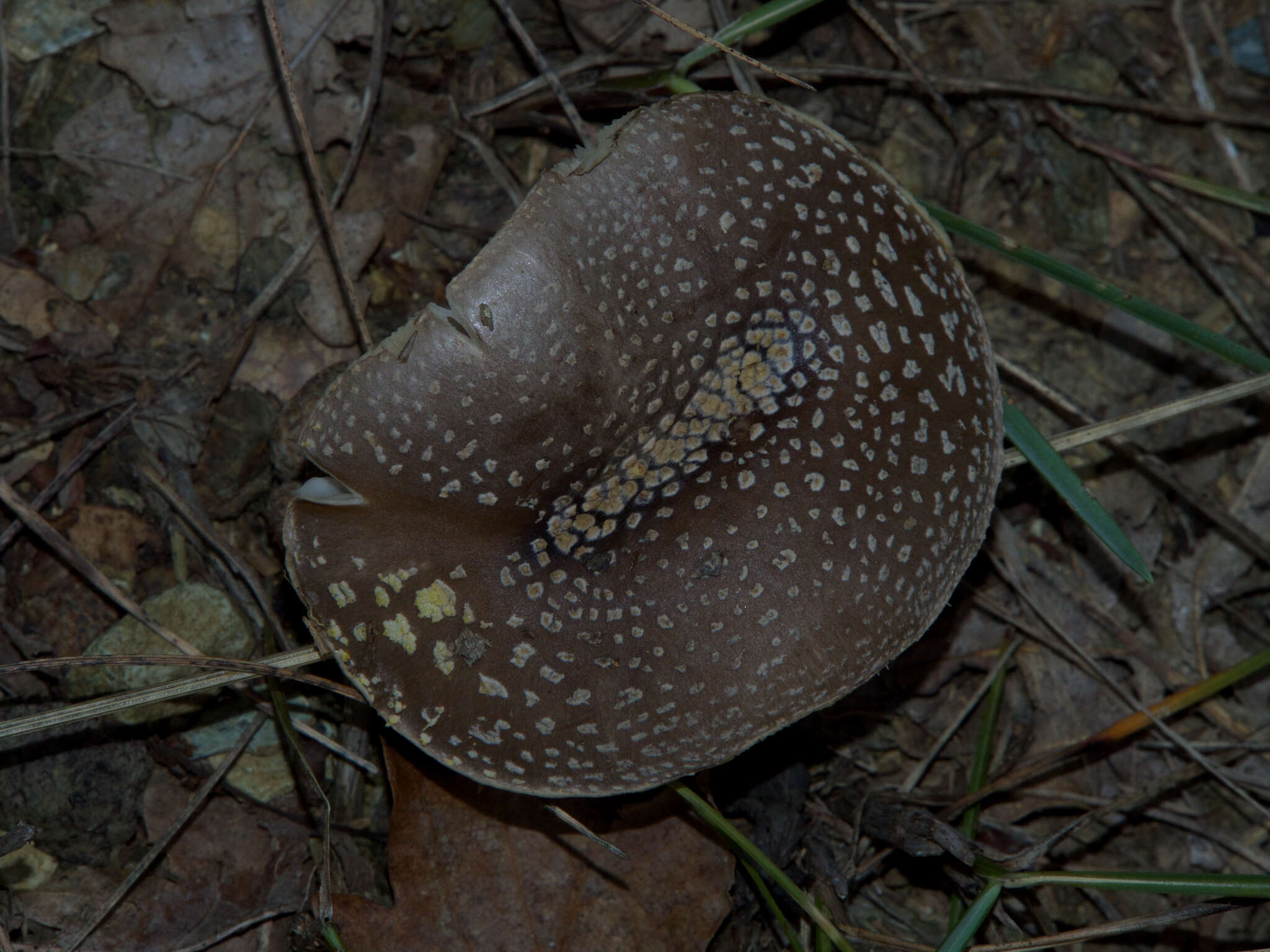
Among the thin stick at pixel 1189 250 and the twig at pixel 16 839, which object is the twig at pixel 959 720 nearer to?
the thin stick at pixel 1189 250

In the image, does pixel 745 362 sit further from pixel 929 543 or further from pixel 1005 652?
pixel 1005 652

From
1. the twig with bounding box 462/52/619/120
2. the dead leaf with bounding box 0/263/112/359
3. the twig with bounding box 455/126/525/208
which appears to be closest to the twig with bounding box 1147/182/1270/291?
the twig with bounding box 462/52/619/120

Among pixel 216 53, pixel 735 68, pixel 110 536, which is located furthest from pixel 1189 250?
pixel 110 536

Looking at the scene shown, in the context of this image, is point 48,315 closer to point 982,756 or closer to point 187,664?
point 187,664

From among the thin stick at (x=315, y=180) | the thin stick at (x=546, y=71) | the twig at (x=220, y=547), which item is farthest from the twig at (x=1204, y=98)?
the twig at (x=220, y=547)

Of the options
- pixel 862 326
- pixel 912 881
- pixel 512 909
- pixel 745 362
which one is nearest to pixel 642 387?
pixel 745 362
